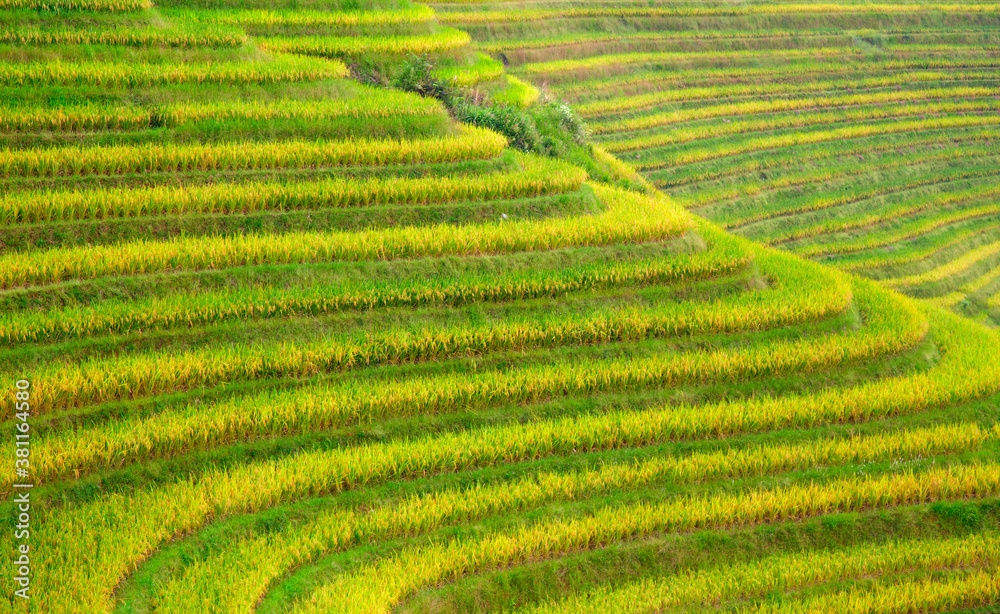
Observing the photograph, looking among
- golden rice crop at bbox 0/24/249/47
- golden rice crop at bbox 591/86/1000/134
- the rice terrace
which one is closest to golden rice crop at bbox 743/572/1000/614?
the rice terrace

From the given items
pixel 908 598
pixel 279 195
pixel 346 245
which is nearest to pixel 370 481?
pixel 346 245

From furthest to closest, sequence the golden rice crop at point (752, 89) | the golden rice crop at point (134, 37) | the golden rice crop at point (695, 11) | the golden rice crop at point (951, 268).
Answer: the golden rice crop at point (695, 11) < the golden rice crop at point (752, 89) < the golden rice crop at point (951, 268) < the golden rice crop at point (134, 37)

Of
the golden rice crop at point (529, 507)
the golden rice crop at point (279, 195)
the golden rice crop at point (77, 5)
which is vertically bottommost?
the golden rice crop at point (529, 507)

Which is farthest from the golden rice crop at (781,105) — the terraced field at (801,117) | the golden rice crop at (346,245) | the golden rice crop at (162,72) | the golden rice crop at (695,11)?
the golden rice crop at (162,72)

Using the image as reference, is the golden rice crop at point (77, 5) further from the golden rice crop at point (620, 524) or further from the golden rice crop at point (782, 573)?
the golden rice crop at point (782, 573)

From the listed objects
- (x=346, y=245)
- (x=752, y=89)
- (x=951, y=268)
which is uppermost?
(x=752, y=89)

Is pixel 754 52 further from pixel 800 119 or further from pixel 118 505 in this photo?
pixel 118 505

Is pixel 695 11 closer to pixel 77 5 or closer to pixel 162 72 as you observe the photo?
pixel 162 72
